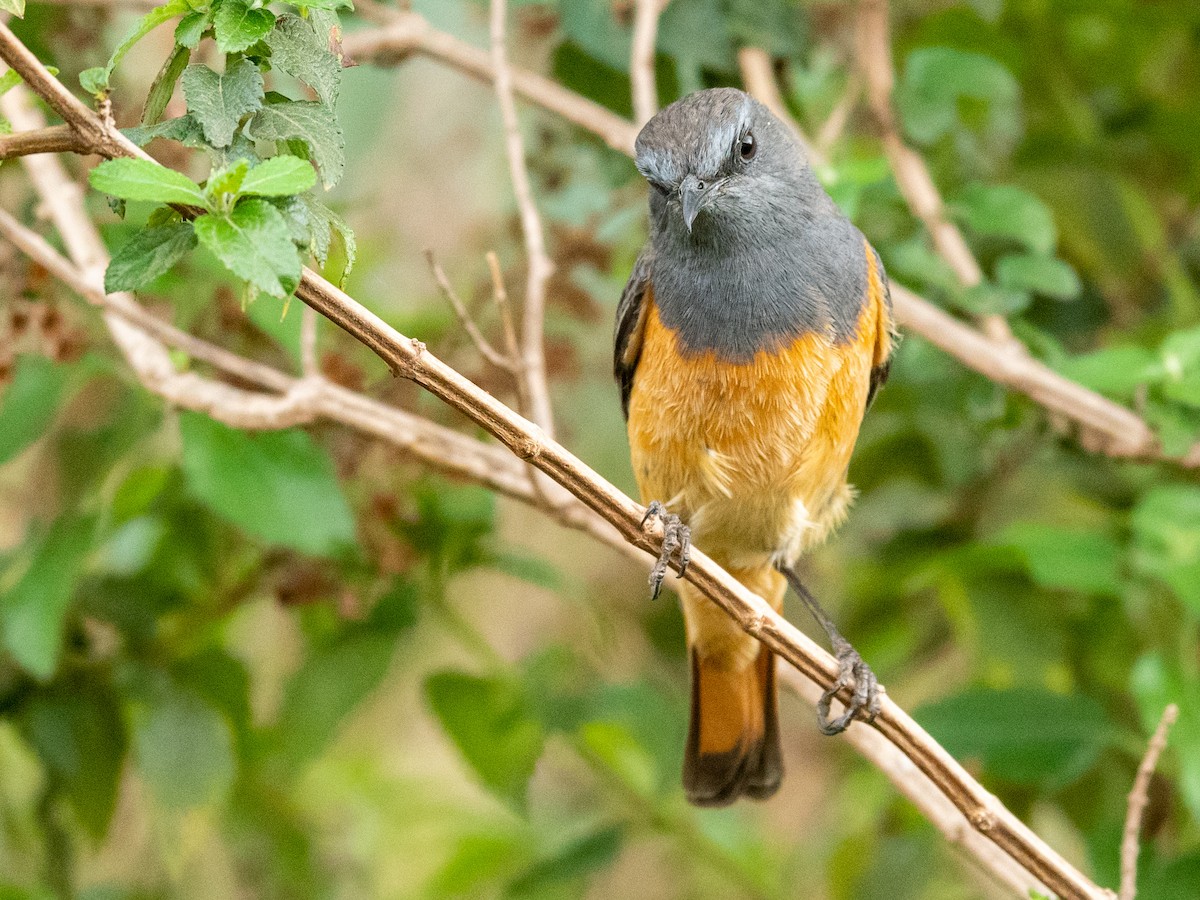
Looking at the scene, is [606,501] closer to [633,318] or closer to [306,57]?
[306,57]

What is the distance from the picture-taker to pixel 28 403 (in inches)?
138

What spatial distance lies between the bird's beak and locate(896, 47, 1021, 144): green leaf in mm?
1232

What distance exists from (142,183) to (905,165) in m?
3.02

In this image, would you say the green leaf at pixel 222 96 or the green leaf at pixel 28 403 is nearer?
the green leaf at pixel 222 96

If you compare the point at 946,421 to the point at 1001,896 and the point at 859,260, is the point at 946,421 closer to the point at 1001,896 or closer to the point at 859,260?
the point at 859,260

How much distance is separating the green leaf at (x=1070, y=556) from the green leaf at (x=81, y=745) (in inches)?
107

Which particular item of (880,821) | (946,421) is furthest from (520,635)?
(946,421)

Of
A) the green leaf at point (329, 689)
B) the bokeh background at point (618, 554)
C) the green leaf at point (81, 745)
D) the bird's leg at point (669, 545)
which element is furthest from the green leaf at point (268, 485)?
the bird's leg at point (669, 545)

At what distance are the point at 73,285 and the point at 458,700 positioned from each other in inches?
68.4

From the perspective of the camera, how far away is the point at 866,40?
14.4 ft

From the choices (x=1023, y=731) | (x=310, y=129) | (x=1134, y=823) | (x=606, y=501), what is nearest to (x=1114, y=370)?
(x=1023, y=731)

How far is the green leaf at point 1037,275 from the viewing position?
12.4ft

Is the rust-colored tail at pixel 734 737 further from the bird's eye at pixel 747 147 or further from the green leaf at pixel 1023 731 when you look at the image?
the bird's eye at pixel 747 147

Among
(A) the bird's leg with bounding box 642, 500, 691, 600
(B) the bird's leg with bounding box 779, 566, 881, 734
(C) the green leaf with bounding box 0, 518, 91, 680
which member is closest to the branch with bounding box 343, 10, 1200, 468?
(B) the bird's leg with bounding box 779, 566, 881, 734
